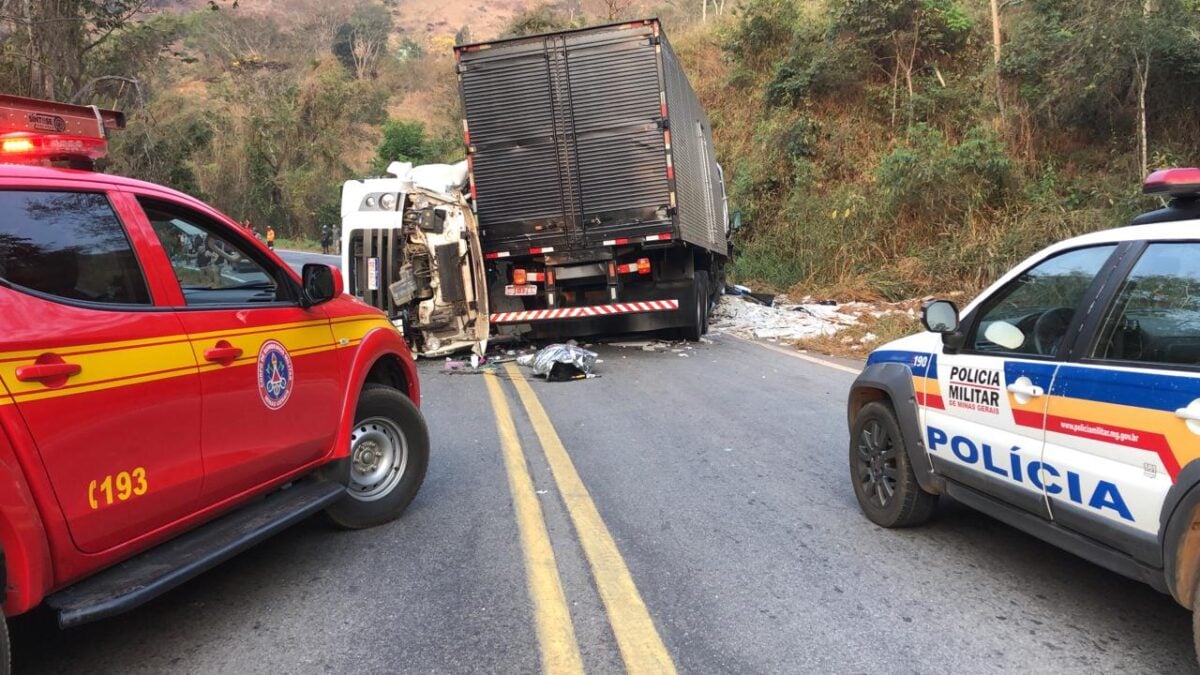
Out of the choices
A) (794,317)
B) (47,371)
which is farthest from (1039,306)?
(794,317)

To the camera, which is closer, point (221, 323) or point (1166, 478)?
point (1166, 478)

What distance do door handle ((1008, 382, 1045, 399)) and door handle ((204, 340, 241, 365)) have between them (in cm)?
326

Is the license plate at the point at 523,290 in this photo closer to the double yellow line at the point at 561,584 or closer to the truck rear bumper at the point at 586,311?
the truck rear bumper at the point at 586,311

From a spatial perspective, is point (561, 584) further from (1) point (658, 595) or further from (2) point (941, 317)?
(2) point (941, 317)

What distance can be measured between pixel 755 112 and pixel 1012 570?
22.5 meters

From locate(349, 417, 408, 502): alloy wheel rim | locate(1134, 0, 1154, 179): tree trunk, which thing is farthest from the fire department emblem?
locate(1134, 0, 1154, 179): tree trunk

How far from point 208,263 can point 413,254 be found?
713 centimetres

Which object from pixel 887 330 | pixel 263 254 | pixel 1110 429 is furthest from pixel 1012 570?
pixel 887 330

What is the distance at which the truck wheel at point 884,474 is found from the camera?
4188 millimetres

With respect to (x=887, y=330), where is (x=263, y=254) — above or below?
above

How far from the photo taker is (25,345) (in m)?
2.55

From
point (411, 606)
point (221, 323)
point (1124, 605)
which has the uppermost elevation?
point (221, 323)

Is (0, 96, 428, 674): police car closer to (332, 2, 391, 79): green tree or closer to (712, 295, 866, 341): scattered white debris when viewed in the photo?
(712, 295, 866, 341): scattered white debris

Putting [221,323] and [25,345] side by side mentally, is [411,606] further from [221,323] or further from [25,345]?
[25,345]
